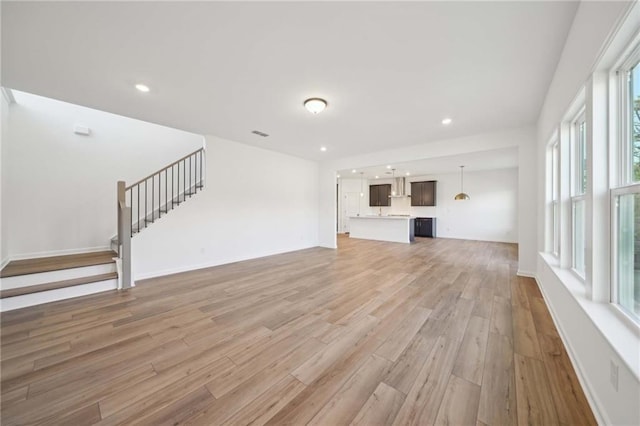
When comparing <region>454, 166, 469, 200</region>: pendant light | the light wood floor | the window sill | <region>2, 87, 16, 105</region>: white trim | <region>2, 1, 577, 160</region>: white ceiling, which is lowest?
the light wood floor

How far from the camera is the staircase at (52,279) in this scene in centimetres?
290

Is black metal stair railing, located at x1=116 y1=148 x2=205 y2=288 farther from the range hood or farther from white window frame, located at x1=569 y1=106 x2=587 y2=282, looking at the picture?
the range hood

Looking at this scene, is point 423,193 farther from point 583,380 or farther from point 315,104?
point 583,380

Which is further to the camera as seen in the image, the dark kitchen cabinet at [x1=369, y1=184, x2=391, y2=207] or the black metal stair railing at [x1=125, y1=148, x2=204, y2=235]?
the dark kitchen cabinet at [x1=369, y1=184, x2=391, y2=207]

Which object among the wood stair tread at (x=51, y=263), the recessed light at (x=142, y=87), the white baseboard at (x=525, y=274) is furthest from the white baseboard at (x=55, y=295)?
the white baseboard at (x=525, y=274)

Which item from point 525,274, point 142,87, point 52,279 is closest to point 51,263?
point 52,279

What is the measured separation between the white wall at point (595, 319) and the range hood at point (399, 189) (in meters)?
7.57

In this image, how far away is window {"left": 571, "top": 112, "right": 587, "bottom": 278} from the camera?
227 cm

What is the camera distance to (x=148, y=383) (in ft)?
5.30

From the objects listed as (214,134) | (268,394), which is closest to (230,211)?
(214,134)

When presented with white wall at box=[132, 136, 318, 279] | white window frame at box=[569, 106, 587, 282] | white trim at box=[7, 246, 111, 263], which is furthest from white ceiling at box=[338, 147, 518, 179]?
white trim at box=[7, 246, 111, 263]

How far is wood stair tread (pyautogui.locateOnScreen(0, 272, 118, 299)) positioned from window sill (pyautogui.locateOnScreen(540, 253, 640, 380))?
17.4ft

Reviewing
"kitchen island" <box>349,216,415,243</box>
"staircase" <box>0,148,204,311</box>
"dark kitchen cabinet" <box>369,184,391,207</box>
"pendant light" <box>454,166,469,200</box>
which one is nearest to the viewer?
"staircase" <box>0,148,204,311</box>

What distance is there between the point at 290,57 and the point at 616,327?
3186mm
